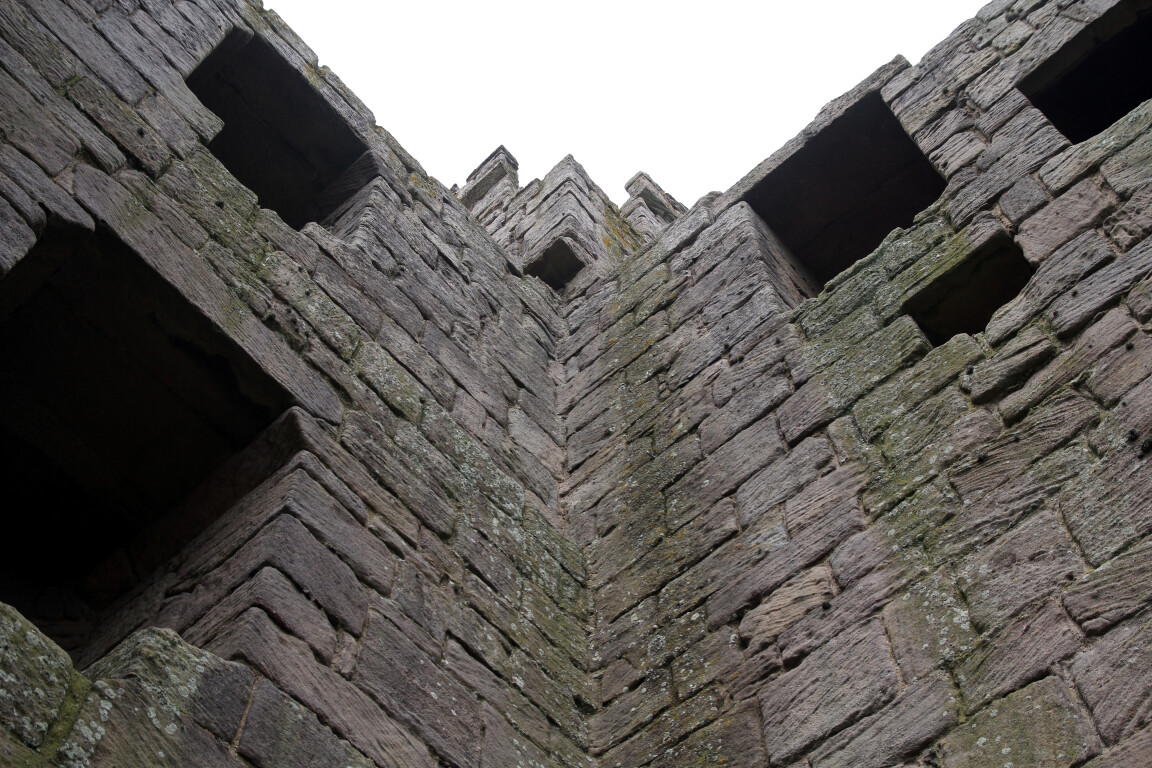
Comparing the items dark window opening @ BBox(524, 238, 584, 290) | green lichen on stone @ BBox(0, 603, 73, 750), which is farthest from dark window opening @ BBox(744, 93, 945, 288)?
green lichen on stone @ BBox(0, 603, 73, 750)

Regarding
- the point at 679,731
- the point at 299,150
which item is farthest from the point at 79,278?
the point at 299,150

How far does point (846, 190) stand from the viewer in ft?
19.6

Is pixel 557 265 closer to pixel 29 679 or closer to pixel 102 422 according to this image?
pixel 102 422

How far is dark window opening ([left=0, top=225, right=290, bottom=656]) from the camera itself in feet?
10.7

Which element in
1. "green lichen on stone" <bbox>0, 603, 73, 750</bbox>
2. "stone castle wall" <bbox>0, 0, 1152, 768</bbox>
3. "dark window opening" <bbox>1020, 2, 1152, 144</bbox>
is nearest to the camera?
"green lichen on stone" <bbox>0, 603, 73, 750</bbox>

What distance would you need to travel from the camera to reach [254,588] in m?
2.83

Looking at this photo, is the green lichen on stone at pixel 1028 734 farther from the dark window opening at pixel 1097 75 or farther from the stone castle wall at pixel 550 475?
the dark window opening at pixel 1097 75

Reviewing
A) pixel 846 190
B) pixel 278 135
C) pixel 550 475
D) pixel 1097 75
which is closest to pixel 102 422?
pixel 550 475

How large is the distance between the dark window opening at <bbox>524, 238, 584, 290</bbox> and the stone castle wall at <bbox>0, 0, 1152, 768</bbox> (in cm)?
200

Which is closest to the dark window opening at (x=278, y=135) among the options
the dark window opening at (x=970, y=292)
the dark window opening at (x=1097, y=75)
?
the dark window opening at (x=970, y=292)

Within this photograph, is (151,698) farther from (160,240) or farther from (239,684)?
(160,240)

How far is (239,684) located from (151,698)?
0.24 metres

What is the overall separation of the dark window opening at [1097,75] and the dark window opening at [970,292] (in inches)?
49.2

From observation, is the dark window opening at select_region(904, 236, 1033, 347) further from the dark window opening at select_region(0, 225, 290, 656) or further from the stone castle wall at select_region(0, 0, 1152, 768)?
the dark window opening at select_region(0, 225, 290, 656)
